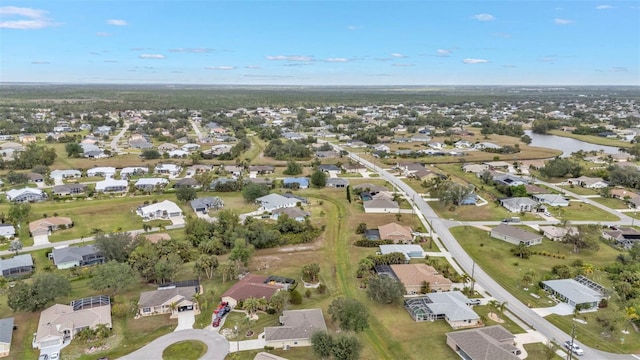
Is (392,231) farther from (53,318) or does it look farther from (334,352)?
(53,318)

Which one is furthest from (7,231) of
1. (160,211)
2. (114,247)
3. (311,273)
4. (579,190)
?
(579,190)

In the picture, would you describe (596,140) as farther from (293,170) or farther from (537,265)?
(537,265)

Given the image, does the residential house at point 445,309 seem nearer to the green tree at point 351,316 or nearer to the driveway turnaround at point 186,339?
the green tree at point 351,316

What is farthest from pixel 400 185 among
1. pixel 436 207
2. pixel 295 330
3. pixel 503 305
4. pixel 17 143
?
pixel 17 143

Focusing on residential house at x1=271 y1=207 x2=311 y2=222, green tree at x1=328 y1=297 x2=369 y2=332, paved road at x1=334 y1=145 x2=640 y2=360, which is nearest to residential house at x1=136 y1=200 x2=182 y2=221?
residential house at x1=271 y1=207 x2=311 y2=222

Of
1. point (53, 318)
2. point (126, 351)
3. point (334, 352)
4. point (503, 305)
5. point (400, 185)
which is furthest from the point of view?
point (400, 185)

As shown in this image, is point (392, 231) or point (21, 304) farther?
point (392, 231)

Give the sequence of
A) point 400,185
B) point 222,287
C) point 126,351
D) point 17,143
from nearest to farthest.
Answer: point 126,351, point 222,287, point 400,185, point 17,143
